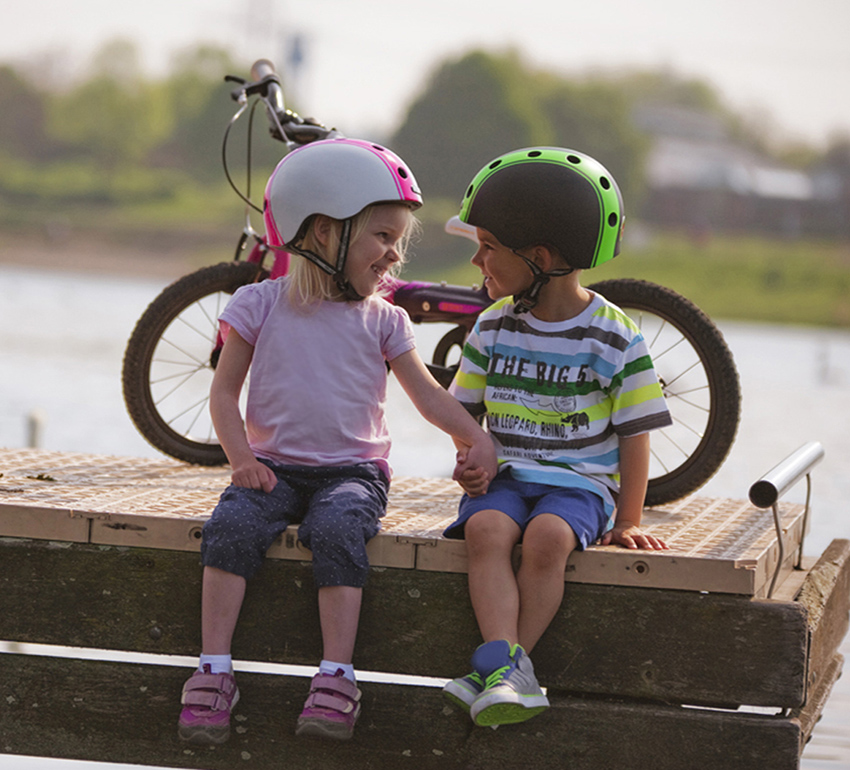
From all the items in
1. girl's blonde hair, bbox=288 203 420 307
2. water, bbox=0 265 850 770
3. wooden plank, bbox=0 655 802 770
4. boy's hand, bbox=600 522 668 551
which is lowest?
water, bbox=0 265 850 770

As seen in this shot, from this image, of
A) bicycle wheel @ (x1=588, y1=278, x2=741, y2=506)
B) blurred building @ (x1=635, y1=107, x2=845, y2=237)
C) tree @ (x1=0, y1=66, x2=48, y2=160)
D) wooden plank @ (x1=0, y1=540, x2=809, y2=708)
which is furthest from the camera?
tree @ (x1=0, y1=66, x2=48, y2=160)

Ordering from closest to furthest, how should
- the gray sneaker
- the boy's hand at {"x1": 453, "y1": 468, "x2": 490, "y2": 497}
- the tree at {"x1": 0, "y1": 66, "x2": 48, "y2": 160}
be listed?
the gray sneaker < the boy's hand at {"x1": 453, "y1": 468, "x2": 490, "y2": 497} < the tree at {"x1": 0, "y1": 66, "x2": 48, "y2": 160}

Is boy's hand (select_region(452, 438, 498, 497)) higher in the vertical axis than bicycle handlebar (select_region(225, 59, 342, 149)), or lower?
lower

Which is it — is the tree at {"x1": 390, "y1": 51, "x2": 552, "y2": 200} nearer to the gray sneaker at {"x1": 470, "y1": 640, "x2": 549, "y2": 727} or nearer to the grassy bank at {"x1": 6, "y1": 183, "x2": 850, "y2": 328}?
the grassy bank at {"x1": 6, "y1": 183, "x2": 850, "y2": 328}

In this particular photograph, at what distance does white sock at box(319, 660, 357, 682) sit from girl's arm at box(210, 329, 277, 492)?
1.33 ft

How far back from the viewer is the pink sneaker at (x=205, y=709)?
2.61 meters

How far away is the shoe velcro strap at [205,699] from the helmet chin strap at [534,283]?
111cm

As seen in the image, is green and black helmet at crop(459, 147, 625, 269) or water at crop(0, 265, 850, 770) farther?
water at crop(0, 265, 850, 770)

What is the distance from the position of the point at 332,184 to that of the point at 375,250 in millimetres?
181

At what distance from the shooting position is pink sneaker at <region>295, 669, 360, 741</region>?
8.41 feet

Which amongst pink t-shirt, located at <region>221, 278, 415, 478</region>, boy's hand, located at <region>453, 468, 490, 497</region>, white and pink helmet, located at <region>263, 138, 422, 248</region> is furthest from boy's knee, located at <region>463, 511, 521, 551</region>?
white and pink helmet, located at <region>263, 138, 422, 248</region>

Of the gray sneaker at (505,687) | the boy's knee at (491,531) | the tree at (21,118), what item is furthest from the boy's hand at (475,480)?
the tree at (21,118)

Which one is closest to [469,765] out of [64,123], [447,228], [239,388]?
[239,388]

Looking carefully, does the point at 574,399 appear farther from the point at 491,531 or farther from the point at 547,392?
the point at 491,531
